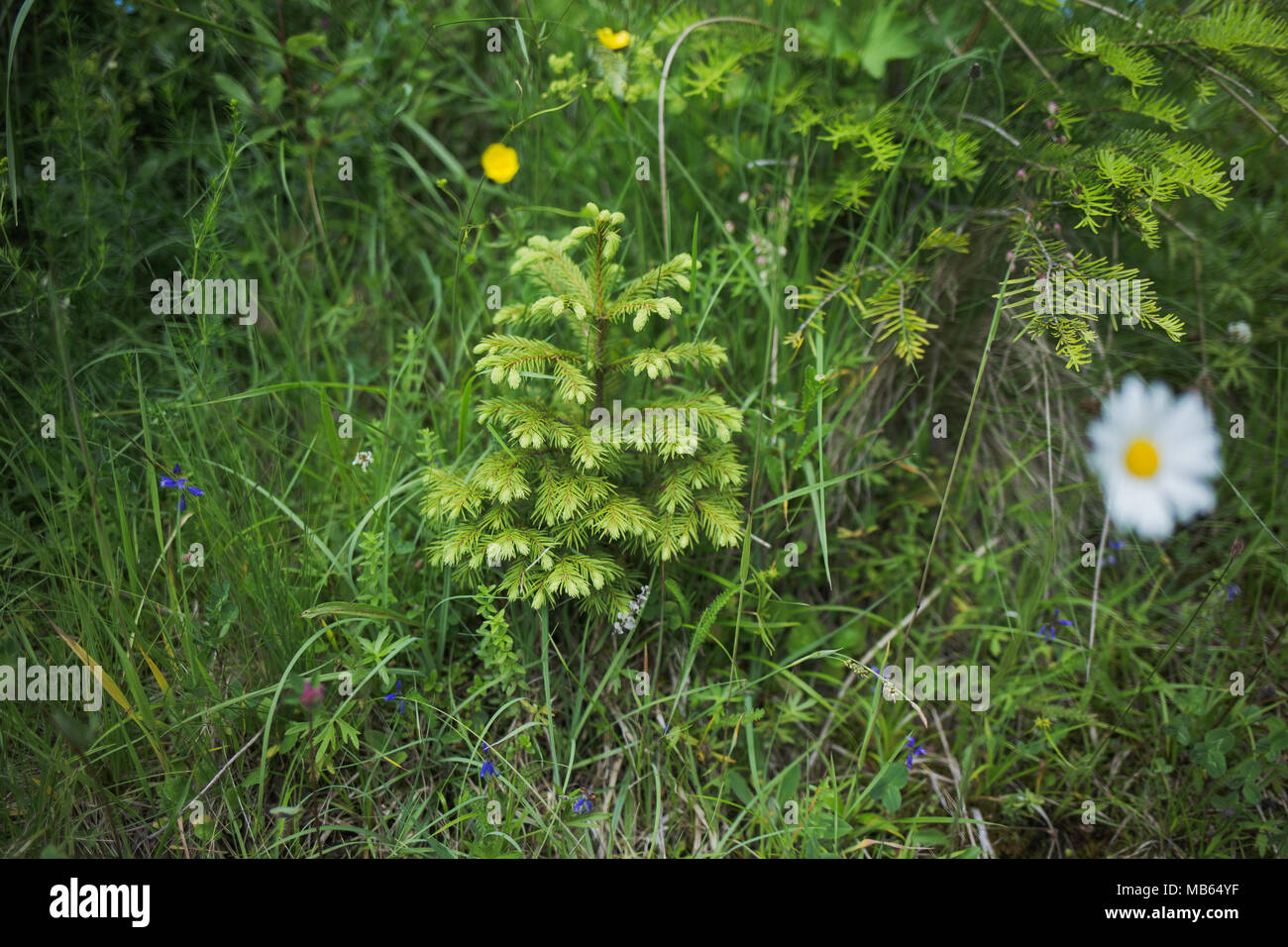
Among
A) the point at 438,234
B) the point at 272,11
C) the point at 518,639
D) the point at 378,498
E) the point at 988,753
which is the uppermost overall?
the point at 272,11

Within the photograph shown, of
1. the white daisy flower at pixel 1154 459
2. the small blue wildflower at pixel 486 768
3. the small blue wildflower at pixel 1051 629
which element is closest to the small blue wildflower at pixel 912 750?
the small blue wildflower at pixel 1051 629

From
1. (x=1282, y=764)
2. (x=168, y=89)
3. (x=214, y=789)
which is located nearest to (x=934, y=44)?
(x=1282, y=764)

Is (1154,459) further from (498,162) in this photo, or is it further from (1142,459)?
(498,162)

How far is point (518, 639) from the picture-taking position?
74.7 inches

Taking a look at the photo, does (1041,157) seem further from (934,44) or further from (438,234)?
(438,234)

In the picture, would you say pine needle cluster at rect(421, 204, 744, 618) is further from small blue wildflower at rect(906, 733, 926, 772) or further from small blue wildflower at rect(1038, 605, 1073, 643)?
small blue wildflower at rect(1038, 605, 1073, 643)

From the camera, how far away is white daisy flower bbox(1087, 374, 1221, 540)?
2.13 metres

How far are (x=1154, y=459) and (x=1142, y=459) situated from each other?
0.09 feet

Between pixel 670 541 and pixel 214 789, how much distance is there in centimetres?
123

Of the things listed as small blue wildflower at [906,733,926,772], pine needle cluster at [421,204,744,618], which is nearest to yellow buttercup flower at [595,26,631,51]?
pine needle cluster at [421,204,744,618]

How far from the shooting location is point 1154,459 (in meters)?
2.12

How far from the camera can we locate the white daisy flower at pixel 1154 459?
213 centimetres

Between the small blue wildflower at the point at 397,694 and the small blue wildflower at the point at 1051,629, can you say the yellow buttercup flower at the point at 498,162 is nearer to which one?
the small blue wildflower at the point at 397,694

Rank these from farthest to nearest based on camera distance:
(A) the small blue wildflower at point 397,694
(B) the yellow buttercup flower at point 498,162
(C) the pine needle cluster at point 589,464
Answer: (B) the yellow buttercup flower at point 498,162 → (A) the small blue wildflower at point 397,694 → (C) the pine needle cluster at point 589,464
